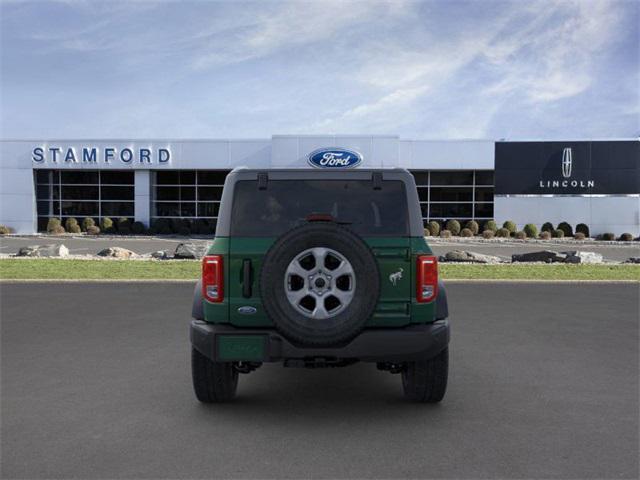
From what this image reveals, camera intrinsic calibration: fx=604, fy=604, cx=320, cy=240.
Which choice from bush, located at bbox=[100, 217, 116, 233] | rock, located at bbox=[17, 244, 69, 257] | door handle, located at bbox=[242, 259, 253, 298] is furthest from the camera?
bush, located at bbox=[100, 217, 116, 233]

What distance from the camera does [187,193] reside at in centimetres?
4291

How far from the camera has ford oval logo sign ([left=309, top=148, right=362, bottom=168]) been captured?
37.7 metres

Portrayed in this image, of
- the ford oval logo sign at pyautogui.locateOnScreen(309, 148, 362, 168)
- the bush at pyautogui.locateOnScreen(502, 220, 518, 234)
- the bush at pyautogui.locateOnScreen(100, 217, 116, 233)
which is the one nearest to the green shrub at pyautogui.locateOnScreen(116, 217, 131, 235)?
the bush at pyautogui.locateOnScreen(100, 217, 116, 233)

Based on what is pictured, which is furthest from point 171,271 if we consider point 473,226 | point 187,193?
point 187,193

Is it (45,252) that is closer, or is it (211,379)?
(211,379)

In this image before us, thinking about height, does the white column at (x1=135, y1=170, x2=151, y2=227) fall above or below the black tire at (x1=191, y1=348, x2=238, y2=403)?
above

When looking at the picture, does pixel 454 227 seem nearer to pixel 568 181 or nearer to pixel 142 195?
pixel 568 181

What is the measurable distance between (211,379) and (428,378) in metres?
1.89

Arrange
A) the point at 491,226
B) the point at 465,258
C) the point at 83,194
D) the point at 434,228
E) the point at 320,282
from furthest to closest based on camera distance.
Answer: the point at 83,194
the point at 491,226
the point at 434,228
the point at 465,258
the point at 320,282

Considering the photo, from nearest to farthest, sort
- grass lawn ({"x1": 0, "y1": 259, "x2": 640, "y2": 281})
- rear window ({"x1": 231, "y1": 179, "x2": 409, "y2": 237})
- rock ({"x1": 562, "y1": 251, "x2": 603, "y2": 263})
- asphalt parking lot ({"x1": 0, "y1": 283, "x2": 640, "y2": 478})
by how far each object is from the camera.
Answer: asphalt parking lot ({"x1": 0, "y1": 283, "x2": 640, "y2": 478}) → rear window ({"x1": 231, "y1": 179, "x2": 409, "y2": 237}) → grass lawn ({"x1": 0, "y1": 259, "x2": 640, "y2": 281}) → rock ({"x1": 562, "y1": 251, "x2": 603, "y2": 263})

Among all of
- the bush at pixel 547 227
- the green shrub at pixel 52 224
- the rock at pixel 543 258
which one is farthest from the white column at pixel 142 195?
the rock at pixel 543 258

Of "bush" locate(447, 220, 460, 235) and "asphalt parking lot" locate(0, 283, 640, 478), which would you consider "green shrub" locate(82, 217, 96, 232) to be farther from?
"asphalt parking lot" locate(0, 283, 640, 478)

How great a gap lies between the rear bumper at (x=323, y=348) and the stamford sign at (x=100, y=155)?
123 feet

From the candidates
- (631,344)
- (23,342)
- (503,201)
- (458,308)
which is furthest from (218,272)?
(503,201)
